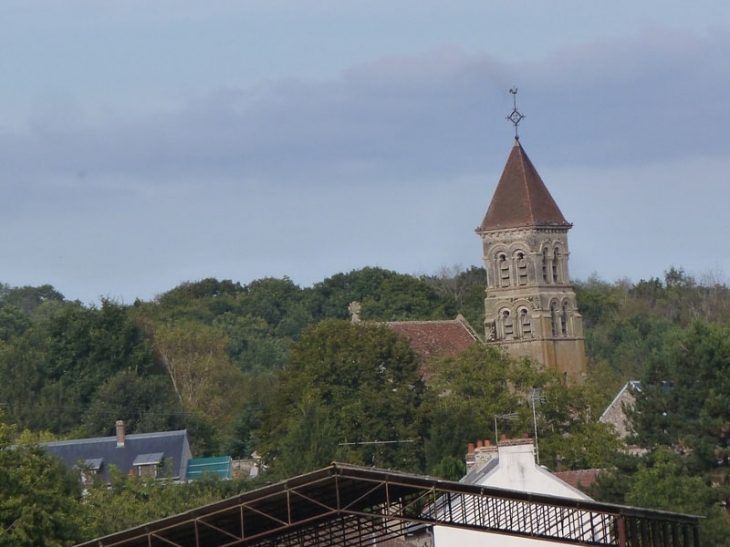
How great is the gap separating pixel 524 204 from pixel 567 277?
4.31 meters

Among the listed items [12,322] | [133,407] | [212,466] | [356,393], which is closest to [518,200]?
[356,393]

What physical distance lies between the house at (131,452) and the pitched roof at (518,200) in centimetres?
1819

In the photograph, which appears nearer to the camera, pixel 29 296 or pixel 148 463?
pixel 148 463

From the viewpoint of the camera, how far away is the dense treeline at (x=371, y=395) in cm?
6328

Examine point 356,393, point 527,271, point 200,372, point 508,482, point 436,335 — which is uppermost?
point 527,271

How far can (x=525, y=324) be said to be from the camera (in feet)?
303

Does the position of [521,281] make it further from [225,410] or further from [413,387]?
[225,410]

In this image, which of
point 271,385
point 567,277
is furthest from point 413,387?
point 271,385

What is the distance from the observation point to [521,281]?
9238 centimetres

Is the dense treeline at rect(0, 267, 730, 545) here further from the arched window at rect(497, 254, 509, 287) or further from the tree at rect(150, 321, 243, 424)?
the arched window at rect(497, 254, 509, 287)

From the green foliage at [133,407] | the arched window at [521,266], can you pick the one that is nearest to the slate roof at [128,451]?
the green foliage at [133,407]

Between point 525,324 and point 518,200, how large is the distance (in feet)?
17.7

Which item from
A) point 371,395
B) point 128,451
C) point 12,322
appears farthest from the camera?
point 12,322

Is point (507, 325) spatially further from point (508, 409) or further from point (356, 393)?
point (508, 409)
